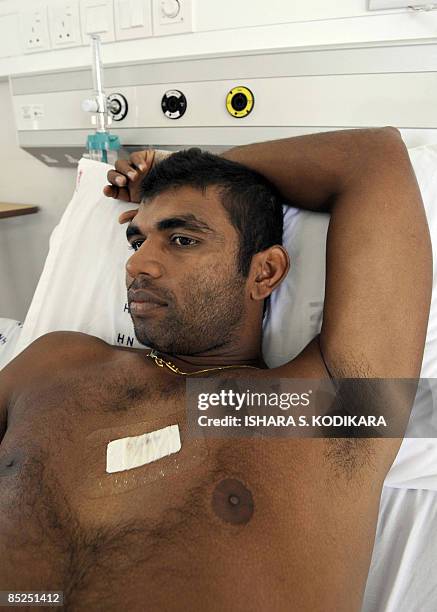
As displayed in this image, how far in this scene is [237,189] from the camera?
94 cm

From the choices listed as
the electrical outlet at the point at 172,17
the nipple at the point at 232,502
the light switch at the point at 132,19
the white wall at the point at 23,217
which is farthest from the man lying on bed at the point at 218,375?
the white wall at the point at 23,217

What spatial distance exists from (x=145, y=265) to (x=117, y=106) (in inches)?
38.4

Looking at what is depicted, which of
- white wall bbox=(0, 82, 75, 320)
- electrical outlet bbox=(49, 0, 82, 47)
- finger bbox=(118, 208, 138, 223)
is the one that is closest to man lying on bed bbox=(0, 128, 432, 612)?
finger bbox=(118, 208, 138, 223)

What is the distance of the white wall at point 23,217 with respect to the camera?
1.92 meters

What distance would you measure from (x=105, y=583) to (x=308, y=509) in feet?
0.94

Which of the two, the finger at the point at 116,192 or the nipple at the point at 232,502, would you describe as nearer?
the nipple at the point at 232,502

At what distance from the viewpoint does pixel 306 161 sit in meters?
0.96

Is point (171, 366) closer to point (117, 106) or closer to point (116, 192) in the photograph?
point (116, 192)

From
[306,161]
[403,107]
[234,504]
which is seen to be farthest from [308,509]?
[403,107]

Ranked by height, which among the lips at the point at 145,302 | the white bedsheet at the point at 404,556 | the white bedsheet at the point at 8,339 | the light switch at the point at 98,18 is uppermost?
the light switch at the point at 98,18

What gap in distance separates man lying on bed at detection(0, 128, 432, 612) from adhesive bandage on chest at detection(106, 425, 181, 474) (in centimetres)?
1

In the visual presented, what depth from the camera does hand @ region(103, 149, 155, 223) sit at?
3.65 feet

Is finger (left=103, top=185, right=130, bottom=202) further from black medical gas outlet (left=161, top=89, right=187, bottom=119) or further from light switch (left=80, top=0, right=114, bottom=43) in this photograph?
light switch (left=80, top=0, right=114, bottom=43)

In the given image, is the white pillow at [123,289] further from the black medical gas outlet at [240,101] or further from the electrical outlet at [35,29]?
the electrical outlet at [35,29]
